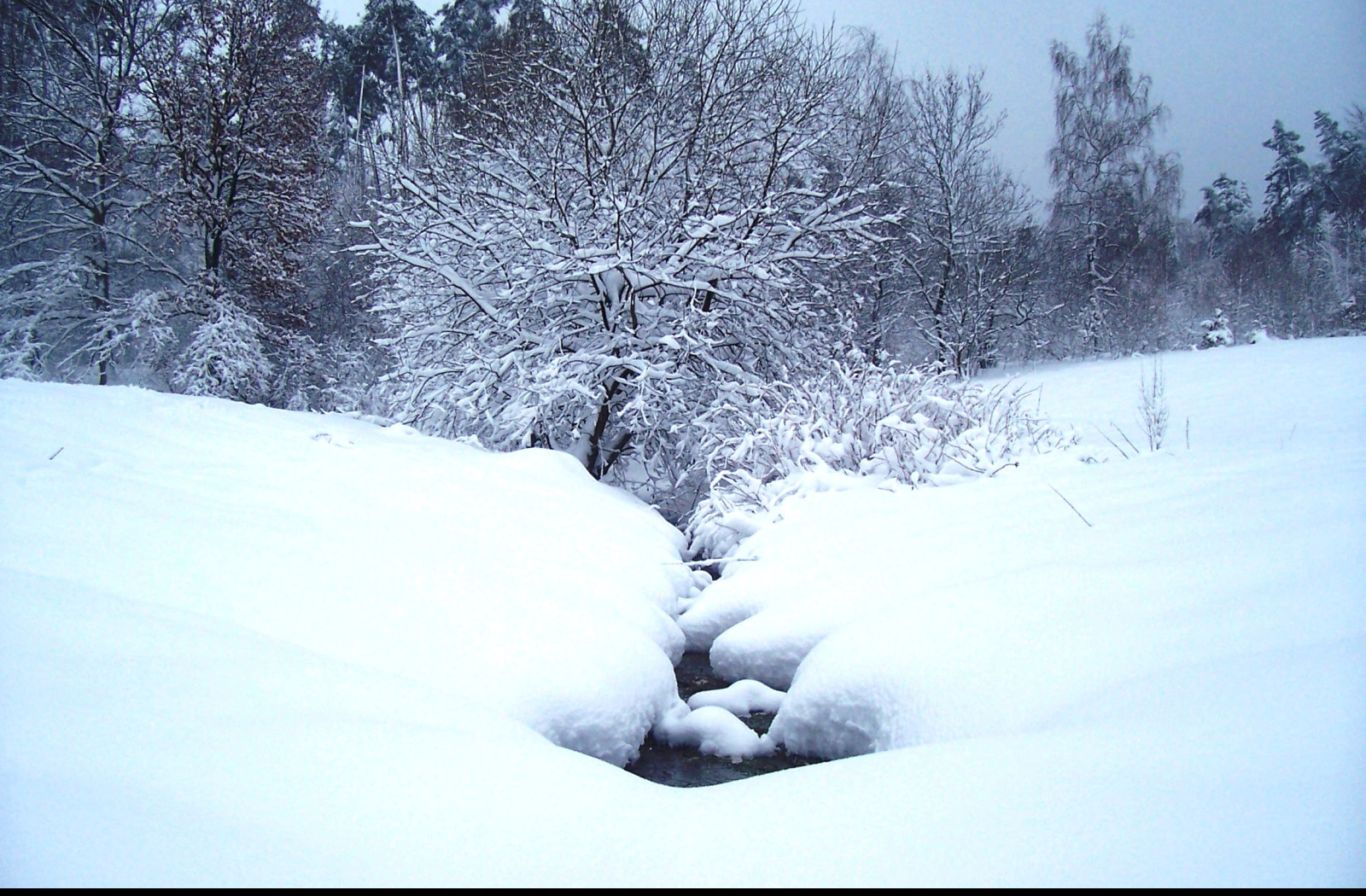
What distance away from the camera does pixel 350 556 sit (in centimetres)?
223

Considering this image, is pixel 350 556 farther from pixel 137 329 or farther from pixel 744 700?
pixel 137 329

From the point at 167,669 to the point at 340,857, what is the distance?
0.60m

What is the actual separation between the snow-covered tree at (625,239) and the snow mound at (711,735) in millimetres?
4567

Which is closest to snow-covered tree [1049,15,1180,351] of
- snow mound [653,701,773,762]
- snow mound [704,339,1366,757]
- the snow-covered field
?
snow mound [704,339,1366,757]

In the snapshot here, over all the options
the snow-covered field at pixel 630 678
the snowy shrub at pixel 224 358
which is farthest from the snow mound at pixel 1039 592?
the snowy shrub at pixel 224 358

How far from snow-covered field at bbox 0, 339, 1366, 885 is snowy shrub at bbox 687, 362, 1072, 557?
119 centimetres

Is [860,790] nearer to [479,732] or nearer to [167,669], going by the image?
[479,732]

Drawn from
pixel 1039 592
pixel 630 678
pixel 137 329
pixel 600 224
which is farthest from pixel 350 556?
pixel 137 329

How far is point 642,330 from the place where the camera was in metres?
7.47

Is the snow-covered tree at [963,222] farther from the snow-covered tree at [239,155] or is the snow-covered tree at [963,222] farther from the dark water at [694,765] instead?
the dark water at [694,765]

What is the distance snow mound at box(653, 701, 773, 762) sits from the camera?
2.27 metres

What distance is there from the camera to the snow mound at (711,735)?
2.27m

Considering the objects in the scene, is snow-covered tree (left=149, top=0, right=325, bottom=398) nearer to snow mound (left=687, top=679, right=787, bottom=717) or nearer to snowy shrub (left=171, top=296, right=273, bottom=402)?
snowy shrub (left=171, top=296, right=273, bottom=402)

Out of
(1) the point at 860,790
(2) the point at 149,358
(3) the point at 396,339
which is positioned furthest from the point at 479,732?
(2) the point at 149,358
